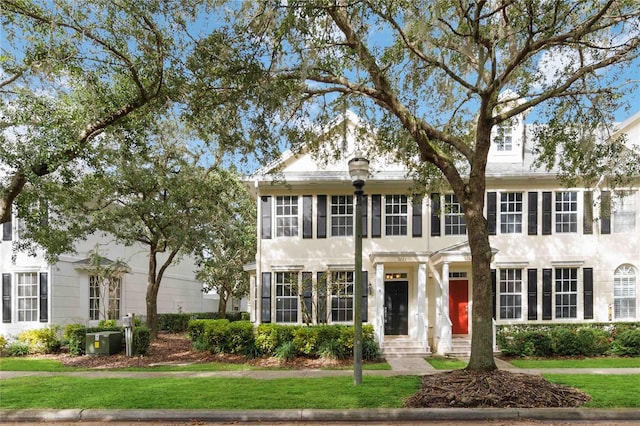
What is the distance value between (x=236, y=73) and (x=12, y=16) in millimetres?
4410

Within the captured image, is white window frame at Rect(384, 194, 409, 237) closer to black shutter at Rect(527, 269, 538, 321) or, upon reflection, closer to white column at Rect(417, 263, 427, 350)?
white column at Rect(417, 263, 427, 350)

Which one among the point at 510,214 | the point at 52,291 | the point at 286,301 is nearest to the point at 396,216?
the point at 510,214

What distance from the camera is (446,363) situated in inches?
518

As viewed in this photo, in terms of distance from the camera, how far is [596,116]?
33.4ft

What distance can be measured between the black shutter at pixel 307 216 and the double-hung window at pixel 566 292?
9.04 metres

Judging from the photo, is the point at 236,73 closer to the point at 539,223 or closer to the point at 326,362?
the point at 326,362

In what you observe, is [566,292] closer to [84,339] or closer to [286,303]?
[286,303]

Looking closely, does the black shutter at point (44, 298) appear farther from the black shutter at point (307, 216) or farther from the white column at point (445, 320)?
the white column at point (445, 320)

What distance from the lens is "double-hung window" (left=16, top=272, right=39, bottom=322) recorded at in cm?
Answer: 1759

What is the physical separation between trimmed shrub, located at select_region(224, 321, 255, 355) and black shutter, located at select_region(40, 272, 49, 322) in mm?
8150

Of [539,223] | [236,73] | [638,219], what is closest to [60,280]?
[236,73]

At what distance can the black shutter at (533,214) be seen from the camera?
16.1 m

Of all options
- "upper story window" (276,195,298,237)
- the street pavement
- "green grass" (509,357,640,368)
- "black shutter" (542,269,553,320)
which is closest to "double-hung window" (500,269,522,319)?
"black shutter" (542,269,553,320)

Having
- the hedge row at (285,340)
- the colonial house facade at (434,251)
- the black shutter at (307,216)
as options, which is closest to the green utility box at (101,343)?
the hedge row at (285,340)
